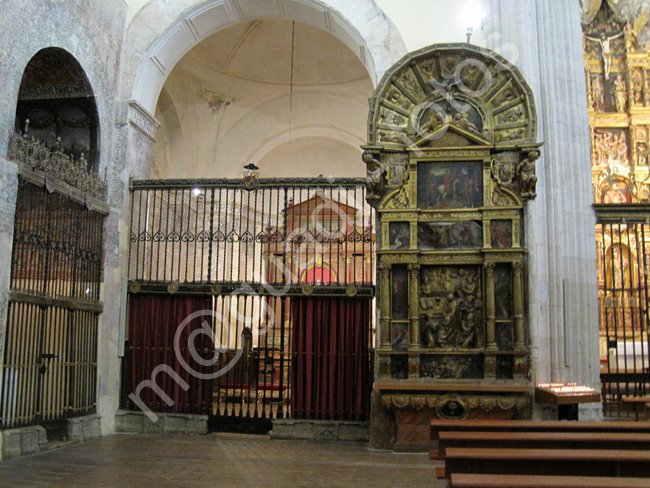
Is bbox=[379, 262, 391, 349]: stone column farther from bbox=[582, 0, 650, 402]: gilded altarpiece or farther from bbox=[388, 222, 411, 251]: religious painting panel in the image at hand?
bbox=[582, 0, 650, 402]: gilded altarpiece

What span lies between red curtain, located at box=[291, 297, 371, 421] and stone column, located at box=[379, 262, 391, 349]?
38.0 inches

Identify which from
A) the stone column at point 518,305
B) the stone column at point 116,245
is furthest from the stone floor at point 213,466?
the stone column at point 518,305

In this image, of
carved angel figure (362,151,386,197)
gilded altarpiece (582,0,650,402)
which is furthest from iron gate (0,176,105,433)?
gilded altarpiece (582,0,650,402)

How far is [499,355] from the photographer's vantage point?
7.25 m

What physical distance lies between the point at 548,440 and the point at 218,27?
7.98m

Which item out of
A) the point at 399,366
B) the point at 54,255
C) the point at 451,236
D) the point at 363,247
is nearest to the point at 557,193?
the point at 451,236

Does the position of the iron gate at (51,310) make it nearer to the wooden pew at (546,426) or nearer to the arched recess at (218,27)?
the arched recess at (218,27)

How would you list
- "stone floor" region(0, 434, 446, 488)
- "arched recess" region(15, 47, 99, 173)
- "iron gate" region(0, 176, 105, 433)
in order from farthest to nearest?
"arched recess" region(15, 47, 99, 173) → "iron gate" region(0, 176, 105, 433) → "stone floor" region(0, 434, 446, 488)

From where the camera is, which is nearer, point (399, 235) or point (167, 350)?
point (399, 235)

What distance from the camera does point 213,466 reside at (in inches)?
245

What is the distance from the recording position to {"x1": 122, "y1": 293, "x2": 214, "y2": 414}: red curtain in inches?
336

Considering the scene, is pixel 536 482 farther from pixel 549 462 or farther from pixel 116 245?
pixel 116 245

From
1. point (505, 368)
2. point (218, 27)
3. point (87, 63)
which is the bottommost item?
point (505, 368)

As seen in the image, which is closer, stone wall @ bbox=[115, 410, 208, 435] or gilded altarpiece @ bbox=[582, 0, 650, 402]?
stone wall @ bbox=[115, 410, 208, 435]
